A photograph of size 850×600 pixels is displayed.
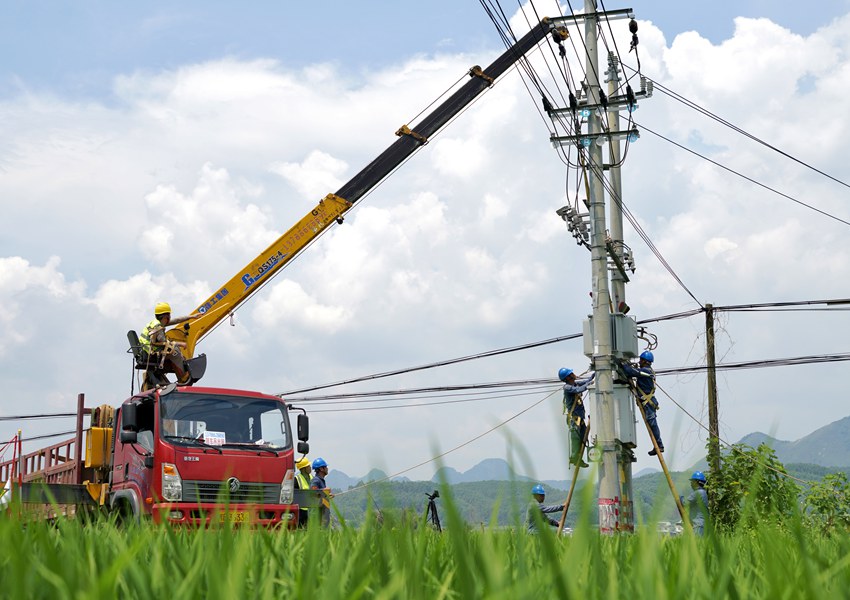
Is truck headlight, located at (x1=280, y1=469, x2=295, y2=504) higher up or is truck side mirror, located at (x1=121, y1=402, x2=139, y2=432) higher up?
truck side mirror, located at (x1=121, y1=402, x2=139, y2=432)

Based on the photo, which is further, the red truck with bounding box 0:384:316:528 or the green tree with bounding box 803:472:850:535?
the green tree with bounding box 803:472:850:535

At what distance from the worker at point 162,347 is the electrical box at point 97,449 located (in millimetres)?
1272

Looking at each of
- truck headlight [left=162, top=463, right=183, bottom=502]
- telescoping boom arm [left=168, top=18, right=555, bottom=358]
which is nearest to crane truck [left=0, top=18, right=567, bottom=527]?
truck headlight [left=162, top=463, right=183, bottom=502]

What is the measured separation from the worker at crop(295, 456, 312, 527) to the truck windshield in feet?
4.23

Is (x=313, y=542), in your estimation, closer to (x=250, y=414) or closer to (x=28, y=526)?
(x=28, y=526)

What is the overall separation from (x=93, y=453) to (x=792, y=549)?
38.3 feet

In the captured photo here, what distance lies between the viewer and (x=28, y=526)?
229 centimetres

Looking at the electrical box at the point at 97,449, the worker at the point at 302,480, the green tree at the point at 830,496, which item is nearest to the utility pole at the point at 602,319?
the green tree at the point at 830,496

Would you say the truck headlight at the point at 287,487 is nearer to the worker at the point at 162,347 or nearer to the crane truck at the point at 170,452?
the crane truck at the point at 170,452

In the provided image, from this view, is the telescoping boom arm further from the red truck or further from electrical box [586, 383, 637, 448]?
electrical box [586, 383, 637, 448]

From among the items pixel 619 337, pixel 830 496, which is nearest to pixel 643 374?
pixel 619 337

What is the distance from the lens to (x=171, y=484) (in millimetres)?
11211

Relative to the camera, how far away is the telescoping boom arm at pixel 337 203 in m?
17.1

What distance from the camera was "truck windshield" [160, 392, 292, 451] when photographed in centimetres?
1148
